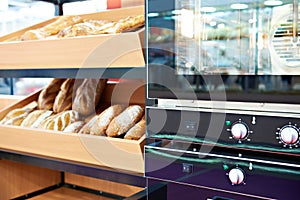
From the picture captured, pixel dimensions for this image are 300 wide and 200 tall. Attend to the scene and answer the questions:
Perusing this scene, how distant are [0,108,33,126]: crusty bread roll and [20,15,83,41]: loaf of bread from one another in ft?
1.25

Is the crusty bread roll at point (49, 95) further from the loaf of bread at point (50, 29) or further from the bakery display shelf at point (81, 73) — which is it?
the loaf of bread at point (50, 29)

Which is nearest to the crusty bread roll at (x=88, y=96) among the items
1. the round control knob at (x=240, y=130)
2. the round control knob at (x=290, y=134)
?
the round control knob at (x=240, y=130)

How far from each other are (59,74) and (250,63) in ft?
2.58

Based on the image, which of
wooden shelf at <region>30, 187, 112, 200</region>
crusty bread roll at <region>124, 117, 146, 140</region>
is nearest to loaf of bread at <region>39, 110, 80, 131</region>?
crusty bread roll at <region>124, 117, 146, 140</region>

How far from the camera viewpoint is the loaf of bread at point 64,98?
66.4 inches

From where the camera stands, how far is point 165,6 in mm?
1050

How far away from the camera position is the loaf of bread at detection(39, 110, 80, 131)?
1.49 metres

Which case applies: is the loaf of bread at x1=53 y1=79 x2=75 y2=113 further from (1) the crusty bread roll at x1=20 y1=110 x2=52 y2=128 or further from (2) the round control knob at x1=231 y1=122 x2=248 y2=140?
(2) the round control knob at x1=231 y1=122 x2=248 y2=140

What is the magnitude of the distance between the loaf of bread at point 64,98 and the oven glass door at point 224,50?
2.40 feet

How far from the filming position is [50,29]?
5.24ft

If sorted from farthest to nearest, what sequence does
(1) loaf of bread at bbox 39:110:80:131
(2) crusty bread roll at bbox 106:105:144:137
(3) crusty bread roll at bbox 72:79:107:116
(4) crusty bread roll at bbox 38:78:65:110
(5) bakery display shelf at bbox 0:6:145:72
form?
(4) crusty bread roll at bbox 38:78:65:110 → (3) crusty bread roll at bbox 72:79:107:116 → (1) loaf of bread at bbox 39:110:80:131 → (2) crusty bread roll at bbox 106:105:144:137 → (5) bakery display shelf at bbox 0:6:145:72

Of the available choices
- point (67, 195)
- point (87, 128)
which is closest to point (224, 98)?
point (87, 128)

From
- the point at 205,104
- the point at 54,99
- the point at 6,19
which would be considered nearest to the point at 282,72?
the point at 205,104

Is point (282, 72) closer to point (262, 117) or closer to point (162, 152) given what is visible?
point (262, 117)
